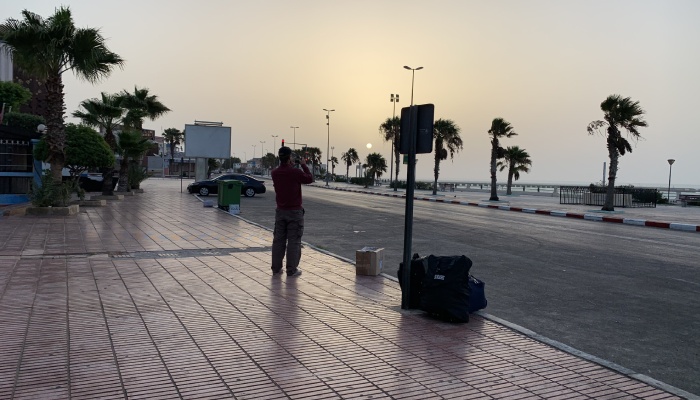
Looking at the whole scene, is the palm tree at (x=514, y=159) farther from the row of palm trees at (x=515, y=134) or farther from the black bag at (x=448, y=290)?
the black bag at (x=448, y=290)

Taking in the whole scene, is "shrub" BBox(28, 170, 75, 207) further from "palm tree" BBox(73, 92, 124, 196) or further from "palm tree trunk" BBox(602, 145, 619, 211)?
"palm tree trunk" BBox(602, 145, 619, 211)

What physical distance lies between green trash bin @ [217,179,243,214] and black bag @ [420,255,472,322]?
15533 mm

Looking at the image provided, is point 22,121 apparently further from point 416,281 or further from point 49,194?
point 416,281

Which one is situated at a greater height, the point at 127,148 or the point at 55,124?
the point at 55,124

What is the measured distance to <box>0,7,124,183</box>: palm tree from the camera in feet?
53.4

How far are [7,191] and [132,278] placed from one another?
53.4ft

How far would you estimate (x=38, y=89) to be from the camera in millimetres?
52531

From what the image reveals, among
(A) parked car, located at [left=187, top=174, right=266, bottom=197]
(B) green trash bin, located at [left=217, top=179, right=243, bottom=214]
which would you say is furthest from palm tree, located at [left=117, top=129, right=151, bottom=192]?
(B) green trash bin, located at [left=217, top=179, right=243, bottom=214]

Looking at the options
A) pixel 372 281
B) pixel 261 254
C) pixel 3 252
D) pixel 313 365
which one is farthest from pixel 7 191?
pixel 313 365

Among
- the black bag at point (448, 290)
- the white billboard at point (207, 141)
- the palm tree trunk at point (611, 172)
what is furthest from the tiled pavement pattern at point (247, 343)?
the white billboard at point (207, 141)

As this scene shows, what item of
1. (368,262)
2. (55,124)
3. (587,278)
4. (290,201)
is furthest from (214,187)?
(587,278)

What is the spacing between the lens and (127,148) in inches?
1128

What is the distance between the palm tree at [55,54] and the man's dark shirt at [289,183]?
1214 centimetres

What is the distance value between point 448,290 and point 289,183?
3.19 m
